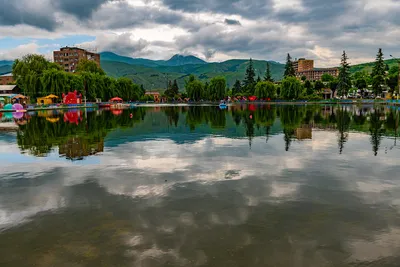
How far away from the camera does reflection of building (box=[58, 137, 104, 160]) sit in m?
16.4

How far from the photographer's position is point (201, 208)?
862 cm

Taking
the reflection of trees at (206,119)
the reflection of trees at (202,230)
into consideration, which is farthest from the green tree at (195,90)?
the reflection of trees at (202,230)

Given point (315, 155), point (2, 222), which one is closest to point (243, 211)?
point (2, 222)

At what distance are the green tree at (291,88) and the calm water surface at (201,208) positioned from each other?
98.2 metres

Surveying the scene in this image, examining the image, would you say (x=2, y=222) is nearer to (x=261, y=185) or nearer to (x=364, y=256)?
(x=261, y=185)

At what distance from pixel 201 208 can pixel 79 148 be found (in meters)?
12.0

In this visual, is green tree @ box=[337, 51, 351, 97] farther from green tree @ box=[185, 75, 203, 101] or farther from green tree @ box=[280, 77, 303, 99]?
green tree @ box=[185, 75, 203, 101]

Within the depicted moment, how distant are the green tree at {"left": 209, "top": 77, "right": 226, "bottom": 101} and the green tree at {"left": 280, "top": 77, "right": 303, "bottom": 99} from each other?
2471 centimetres

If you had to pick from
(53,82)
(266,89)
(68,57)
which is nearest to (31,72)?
(53,82)

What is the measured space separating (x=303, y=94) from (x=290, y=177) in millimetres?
109826

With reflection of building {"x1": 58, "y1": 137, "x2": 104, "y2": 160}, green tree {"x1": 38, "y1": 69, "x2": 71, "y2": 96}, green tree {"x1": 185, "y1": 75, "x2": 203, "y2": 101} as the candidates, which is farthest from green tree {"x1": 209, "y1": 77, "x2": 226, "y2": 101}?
reflection of building {"x1": 58, "y1": 137, "x2": 104, "y2": 160}

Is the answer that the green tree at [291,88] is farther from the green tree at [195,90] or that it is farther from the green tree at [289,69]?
the green tree at [195,90]

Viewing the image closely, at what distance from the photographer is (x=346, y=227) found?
24.2ft

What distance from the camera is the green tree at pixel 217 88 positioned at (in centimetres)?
12731
